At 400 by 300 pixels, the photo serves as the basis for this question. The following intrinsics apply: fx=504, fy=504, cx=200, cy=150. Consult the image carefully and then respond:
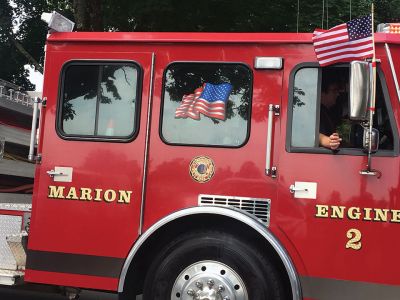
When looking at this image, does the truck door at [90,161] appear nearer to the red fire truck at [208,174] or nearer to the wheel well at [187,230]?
the red fire truck at [208,174]

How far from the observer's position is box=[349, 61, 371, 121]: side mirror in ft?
11.7

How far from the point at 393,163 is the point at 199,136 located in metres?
1.53

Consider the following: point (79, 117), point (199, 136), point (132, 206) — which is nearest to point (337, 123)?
point (199, 136)

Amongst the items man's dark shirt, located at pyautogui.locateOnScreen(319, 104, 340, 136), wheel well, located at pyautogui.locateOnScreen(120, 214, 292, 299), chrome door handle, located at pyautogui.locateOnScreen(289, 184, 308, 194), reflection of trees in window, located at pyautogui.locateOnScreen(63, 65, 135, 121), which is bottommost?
wheel well, located at pyautogui.locateOnScreen(120, 214, 292, 299)

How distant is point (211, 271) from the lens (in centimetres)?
397

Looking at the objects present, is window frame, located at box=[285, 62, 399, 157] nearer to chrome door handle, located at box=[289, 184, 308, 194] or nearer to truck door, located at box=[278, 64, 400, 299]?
truck door, located at box=[278, 64, 400, 299]

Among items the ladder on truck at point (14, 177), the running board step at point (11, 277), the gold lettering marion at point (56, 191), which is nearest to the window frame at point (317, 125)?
the gold lettering marion at point (56, 191)

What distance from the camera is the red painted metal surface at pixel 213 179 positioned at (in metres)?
3.83

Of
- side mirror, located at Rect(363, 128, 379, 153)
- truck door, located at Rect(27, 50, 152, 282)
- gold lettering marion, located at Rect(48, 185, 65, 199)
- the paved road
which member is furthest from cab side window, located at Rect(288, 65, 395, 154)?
the paved road

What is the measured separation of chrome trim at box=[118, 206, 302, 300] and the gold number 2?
465mm

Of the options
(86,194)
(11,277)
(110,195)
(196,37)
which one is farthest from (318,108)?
(11,277)

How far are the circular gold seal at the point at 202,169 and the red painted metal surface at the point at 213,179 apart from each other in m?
0.04

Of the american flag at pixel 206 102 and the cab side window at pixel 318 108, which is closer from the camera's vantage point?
the cab side window at pixel 318 108

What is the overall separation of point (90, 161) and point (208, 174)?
1.04 metres
